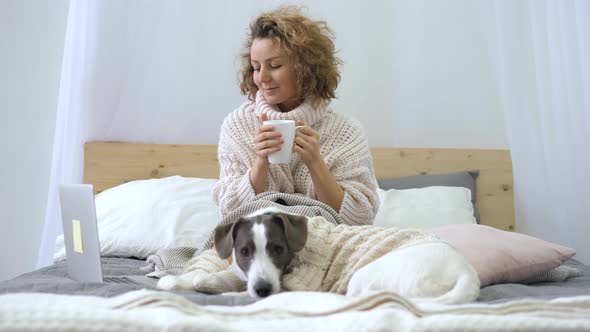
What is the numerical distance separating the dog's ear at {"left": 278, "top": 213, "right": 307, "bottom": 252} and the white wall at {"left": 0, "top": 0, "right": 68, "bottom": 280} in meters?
1.98

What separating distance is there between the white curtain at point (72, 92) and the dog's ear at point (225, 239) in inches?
59.0

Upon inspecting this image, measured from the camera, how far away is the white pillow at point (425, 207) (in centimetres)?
264

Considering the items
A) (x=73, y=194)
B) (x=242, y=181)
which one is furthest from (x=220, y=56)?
(x=73, y=194)

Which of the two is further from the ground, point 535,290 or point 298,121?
point 298,121

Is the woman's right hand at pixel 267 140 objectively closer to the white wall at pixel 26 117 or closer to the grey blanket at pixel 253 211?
the grey blanket at pixel 253 211

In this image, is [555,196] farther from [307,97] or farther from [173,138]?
[173,138]

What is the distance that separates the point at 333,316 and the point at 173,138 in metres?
2.21

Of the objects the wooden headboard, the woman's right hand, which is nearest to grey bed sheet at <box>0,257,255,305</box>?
the woman's right hand

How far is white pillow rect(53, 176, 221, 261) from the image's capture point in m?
2.45

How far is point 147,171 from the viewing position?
10.0 ft

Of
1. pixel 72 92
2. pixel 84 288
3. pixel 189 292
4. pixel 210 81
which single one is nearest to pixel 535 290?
pixel 189 292

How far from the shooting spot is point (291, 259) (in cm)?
160

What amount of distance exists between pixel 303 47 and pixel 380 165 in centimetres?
103

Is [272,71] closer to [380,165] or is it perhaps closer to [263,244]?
[263,244]
